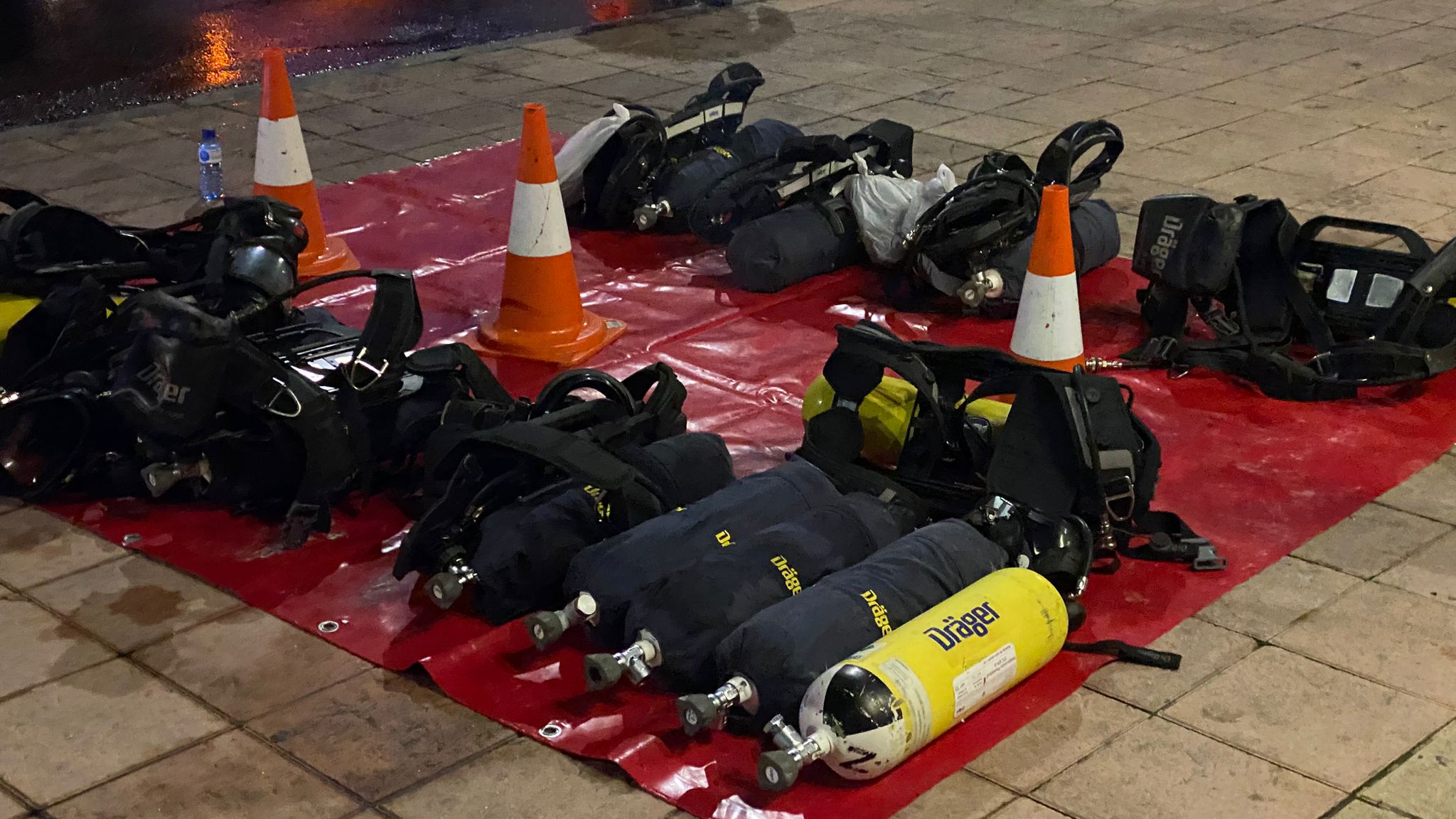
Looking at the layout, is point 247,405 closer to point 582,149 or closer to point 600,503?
point 600,503

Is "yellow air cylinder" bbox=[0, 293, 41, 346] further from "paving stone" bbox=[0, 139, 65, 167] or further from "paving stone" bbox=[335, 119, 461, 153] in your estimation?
"paving stone" bbox=[335, 119, 461, 153]

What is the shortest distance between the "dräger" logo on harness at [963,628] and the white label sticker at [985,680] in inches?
2.3

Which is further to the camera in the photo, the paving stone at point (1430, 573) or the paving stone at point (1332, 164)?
the paving stone at point (1332, 164)

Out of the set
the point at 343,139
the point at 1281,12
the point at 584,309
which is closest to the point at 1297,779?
the point at 584,309

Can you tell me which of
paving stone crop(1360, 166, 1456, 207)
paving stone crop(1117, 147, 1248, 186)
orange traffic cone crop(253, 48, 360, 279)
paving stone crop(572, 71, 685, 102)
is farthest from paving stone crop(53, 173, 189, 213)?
paving stone crop(1360, 166, 1456, 207)

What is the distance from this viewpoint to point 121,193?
7.09 m

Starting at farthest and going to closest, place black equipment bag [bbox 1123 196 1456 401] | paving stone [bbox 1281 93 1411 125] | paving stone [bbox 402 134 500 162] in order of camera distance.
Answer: paving stone [bbox 1281 93 1411 125] < paving stone [bbox 402 134 500 162] < black equipment bag [bbox 1123 196 1456 401]

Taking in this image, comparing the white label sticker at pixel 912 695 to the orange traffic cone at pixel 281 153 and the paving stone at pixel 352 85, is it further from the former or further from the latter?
the paving stone at pixel 352 85

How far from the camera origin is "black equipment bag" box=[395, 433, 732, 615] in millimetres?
3652

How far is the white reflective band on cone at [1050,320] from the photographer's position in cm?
476

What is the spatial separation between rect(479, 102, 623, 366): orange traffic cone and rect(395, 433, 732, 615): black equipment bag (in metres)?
1.52

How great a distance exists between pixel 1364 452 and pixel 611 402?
2.30m

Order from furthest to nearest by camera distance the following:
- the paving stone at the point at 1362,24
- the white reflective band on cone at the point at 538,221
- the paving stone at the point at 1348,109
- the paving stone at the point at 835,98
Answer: the paving stone at the point at 1362,24 → the paving stone at the point at 835,98 → the paving stone at the point at 1348,109 → the white reflective band on cone at the point at 538,221

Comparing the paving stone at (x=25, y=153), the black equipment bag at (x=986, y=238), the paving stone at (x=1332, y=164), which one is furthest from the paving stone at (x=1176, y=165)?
the paving stone at (x=25, y=153)
